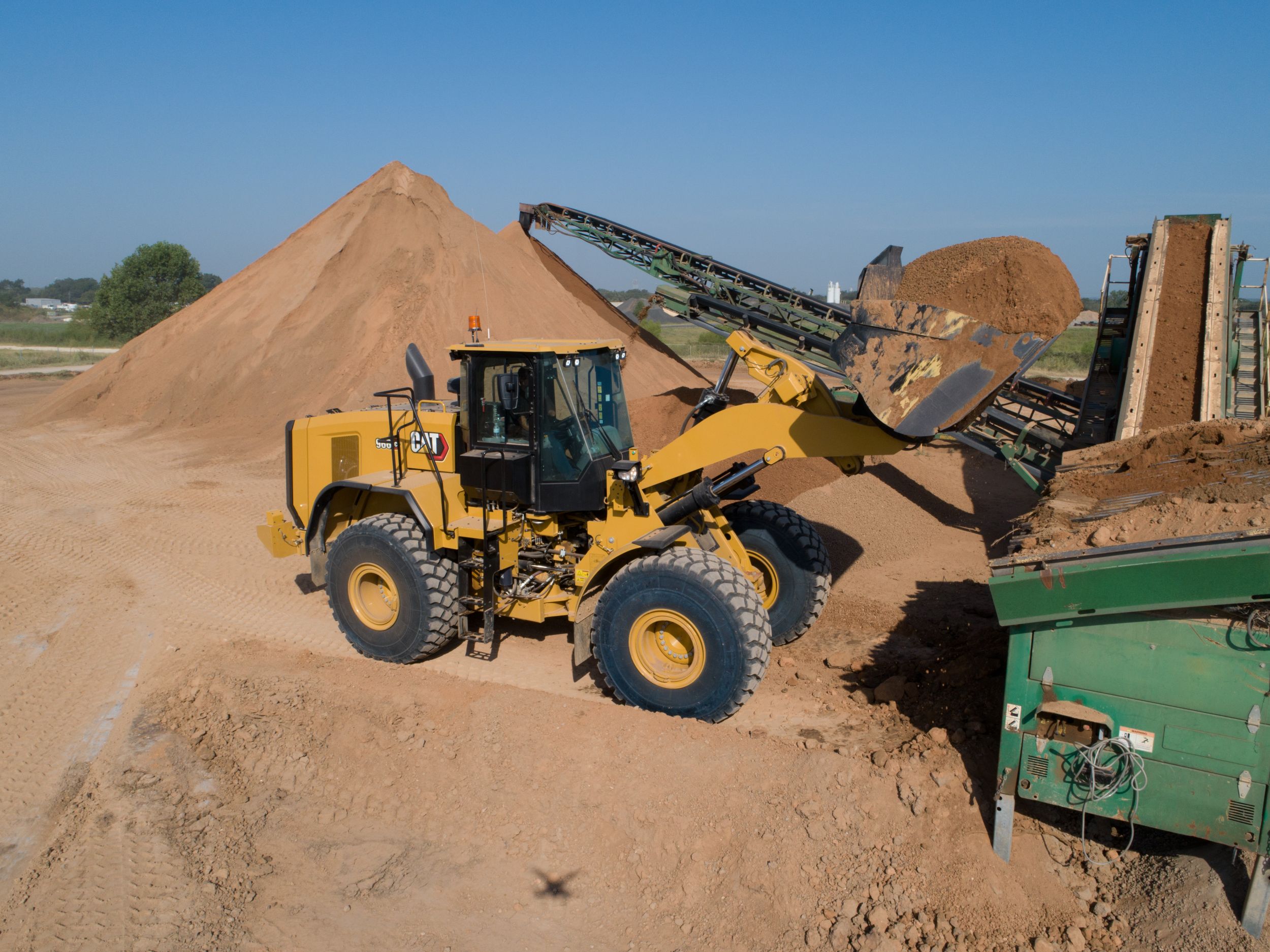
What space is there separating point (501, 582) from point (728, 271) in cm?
970

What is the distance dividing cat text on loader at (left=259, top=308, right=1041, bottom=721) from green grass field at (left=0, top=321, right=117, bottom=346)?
166 ft

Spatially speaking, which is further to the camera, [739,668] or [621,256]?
[621,256]

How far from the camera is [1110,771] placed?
3.95 m

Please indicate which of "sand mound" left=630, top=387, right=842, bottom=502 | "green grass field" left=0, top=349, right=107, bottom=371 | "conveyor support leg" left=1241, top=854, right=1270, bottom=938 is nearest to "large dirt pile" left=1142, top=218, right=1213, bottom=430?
"sand mound" left=630, top=387, right=842, bottom=502

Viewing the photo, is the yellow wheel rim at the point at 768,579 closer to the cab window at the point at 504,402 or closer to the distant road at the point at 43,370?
the cab window at the point at 504,402

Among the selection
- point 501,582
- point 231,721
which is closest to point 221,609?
point 231,721

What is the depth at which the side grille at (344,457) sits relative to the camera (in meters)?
7.37

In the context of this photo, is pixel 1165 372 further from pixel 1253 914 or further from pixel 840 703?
pixel 1253 914

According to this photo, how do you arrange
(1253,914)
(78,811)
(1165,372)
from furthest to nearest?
(1165,372) → (78,811) → (1253,914)

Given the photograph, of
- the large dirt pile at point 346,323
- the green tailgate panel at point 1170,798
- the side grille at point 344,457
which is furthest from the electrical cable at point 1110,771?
the large dirt pile at point 346,323

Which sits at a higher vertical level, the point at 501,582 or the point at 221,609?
the point at 501,582

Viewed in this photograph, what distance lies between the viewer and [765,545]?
22.9 feet

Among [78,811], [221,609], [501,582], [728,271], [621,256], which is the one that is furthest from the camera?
[621,256]

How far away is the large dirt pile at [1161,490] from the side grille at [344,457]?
5.23 m
